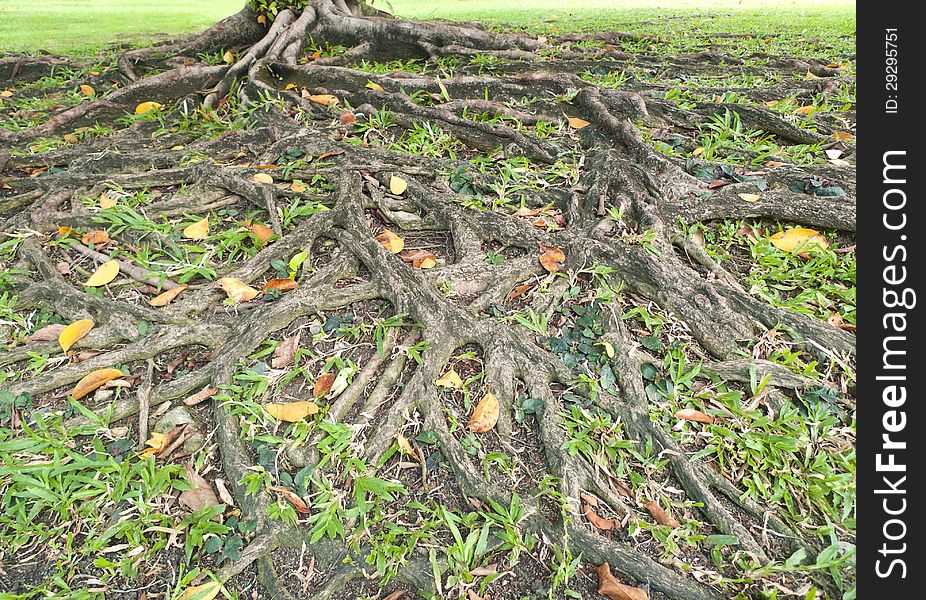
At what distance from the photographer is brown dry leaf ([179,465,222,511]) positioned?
1828 mm

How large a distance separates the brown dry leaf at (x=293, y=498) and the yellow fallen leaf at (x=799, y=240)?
2363 millimetres

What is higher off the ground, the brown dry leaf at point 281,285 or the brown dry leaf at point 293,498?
the brown dry leaf at point 281,285

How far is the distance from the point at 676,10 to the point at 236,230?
791cm

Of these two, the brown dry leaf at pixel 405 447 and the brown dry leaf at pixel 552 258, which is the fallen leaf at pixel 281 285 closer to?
the brown dry leaf at pixel 405 447

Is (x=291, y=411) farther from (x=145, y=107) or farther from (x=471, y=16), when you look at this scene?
(x=471, y=16)

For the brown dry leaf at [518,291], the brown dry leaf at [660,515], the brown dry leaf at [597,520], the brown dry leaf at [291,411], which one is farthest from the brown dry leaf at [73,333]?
the brown dry leaf at [660,515]

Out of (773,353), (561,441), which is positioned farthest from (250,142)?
(773,353)

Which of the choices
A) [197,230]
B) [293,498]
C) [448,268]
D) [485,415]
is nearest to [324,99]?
[197,230]

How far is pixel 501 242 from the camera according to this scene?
2750 millimetres

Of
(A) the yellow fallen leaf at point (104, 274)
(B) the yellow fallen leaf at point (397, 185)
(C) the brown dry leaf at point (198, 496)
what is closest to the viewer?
(C) the brown dry leaf at point (198, 496)

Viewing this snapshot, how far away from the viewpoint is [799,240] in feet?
8.95

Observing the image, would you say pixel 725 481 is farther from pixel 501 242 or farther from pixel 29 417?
pixel 29 417

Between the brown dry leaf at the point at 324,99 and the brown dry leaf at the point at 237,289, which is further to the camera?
the brown dry leaf at the point at 324,99

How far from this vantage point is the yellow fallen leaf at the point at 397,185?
3.10 metres
